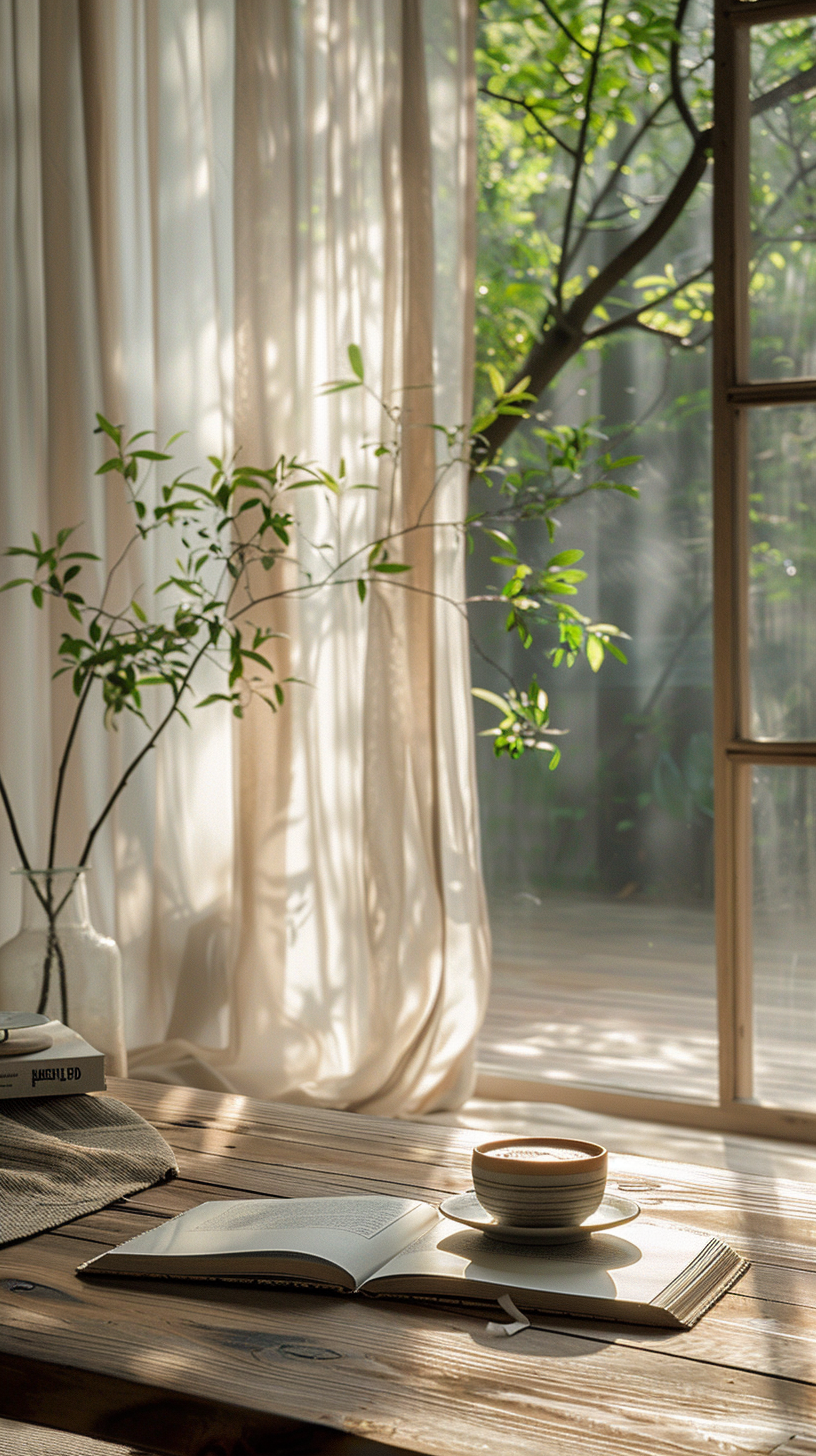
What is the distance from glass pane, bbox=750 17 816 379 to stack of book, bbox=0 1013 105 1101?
1.93 metres

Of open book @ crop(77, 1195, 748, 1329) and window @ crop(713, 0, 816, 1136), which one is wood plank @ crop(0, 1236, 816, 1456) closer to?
open book @ crop(77, 1195, 748, 1329)

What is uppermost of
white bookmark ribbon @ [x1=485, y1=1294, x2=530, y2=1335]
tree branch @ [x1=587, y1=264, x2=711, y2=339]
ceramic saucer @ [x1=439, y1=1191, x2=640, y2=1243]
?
tree branch @ [x1=587, y1=264, x2=711, y2=339]

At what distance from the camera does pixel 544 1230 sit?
3.89 ft

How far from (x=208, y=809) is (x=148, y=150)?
1369 millimetres

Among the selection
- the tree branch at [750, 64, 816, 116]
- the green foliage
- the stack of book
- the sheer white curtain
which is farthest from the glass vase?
the tree branch at [750, 64, 816, 116]

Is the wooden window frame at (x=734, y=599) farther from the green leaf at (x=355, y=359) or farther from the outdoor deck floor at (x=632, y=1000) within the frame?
the green leaf at (x=355, y=359)

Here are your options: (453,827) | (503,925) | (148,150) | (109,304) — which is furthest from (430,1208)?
(148,150)

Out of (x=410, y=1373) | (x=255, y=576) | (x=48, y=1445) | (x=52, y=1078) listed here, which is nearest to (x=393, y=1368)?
(x=410, y=1373)

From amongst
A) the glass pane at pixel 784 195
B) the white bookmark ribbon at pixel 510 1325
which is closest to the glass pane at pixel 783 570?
the glass pane at pixel 784 195

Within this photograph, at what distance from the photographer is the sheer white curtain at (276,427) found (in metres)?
2.89

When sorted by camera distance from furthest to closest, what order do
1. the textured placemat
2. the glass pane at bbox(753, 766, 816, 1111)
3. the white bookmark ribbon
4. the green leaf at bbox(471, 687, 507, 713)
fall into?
the green leaf at bbox(471, 687, 507, 713) → the glass pane at bbox(753, 766, 816, 1111) → the textured placemat → the white bookmark ribbon

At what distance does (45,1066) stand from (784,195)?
217 cm

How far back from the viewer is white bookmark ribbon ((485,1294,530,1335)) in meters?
1.06

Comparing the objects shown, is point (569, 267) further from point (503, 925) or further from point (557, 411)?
point (503, 925)
